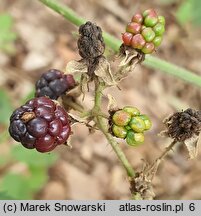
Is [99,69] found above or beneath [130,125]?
above

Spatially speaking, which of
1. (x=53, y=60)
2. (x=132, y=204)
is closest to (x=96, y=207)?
(x=132, y=204)

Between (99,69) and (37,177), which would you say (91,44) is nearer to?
(99,69)

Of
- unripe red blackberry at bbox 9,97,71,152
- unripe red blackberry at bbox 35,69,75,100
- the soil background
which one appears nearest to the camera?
unripe red blackberry at bbox 9,97,71,152

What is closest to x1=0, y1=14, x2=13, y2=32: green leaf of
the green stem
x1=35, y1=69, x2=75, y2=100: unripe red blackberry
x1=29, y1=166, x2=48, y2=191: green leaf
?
x1=29, y1=166, x2=48, y2=191: green leaf

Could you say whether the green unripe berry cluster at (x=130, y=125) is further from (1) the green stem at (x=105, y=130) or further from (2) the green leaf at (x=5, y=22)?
(2) the green leaf at (x=5, y=22)

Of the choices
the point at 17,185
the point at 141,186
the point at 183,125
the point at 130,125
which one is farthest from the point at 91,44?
the point at 17,185

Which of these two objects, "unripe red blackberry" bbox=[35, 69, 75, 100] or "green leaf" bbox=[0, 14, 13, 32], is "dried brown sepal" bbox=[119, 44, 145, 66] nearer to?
"unripe red blackberry" bbox=[35, 69, 75, 100]

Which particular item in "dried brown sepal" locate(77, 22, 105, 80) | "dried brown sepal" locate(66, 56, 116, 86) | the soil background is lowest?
"dried brown sepal" locate(66, 56, 116, 86)
